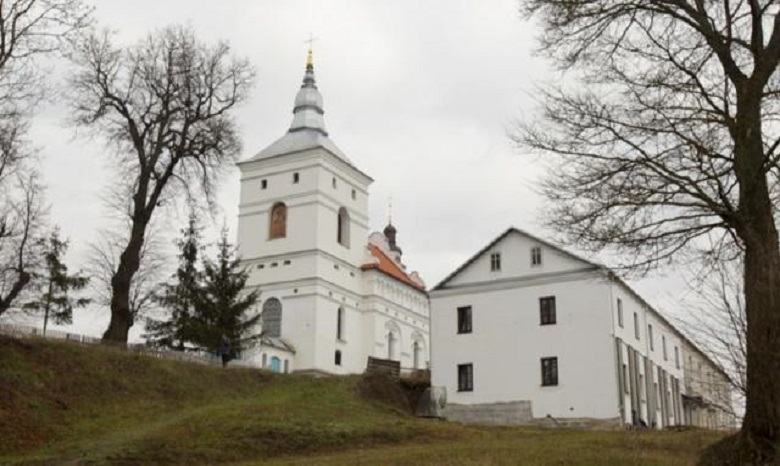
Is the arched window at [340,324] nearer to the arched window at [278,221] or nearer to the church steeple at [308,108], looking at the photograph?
the arched window at [278,221]

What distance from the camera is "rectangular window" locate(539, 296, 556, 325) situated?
36.4 meters

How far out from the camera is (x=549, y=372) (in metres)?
36.0

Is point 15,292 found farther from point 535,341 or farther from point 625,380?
point 625,380

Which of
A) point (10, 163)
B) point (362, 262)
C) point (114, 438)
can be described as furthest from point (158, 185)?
point (362, 262)

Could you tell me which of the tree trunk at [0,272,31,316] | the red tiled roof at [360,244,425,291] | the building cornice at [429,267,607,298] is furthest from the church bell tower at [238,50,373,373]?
the tree trunk at [0,272,31,316]

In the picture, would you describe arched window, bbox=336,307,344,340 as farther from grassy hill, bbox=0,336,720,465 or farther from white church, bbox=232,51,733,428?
grassy hill, bbox=0,336,720,465

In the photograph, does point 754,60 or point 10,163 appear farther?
point 10,163

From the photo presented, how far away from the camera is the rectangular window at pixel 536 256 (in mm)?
37344

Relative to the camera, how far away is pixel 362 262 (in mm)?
57844

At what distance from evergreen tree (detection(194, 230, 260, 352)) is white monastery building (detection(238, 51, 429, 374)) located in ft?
27.1

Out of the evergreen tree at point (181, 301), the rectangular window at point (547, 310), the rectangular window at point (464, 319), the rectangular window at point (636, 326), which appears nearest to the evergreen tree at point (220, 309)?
the evergreen tree at point (181, 301)

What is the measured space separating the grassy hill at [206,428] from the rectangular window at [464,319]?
663cm

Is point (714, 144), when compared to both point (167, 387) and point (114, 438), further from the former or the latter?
point (167, 387)

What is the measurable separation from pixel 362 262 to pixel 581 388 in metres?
24.7
